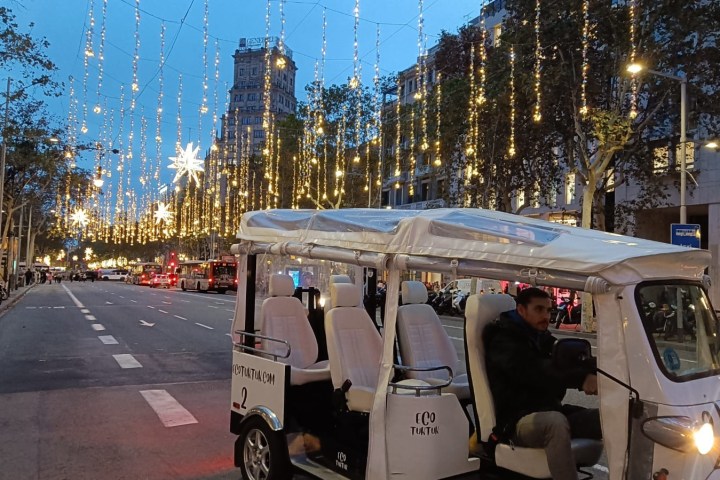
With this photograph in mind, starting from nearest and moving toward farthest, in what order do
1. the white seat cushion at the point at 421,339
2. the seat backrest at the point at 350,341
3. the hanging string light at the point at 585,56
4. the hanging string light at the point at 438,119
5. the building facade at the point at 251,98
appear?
the seat backrest at the point at 350,341, the white seat cushion at the point at 421,339, the hanging string light at the point at 585,56, the hanging string light at the point at 438,119, the building facade at the point at 251,98

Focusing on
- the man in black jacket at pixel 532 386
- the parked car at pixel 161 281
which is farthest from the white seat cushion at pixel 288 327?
the parked car at pixel 161 281

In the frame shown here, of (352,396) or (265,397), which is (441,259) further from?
(265,397)

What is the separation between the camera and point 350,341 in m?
5.01

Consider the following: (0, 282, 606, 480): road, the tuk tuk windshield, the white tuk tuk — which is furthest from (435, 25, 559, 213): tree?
the tuk tuk windshield

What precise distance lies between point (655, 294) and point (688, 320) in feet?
1.29

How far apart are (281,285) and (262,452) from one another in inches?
61.4

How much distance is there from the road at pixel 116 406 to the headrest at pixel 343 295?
1818 millimetres

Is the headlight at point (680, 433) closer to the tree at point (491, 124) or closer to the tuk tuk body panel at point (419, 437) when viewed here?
the tuk tuk body panel at point (419, 437)

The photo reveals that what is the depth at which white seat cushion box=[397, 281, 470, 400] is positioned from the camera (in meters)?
5.12

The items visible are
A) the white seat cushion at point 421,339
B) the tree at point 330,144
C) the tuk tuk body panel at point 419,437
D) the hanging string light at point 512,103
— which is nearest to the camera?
the tuk tuk body panel at point 419,437

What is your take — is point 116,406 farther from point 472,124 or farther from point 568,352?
point 472,124

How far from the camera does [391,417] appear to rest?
12.4 feet

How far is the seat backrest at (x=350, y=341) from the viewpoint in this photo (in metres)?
4.77

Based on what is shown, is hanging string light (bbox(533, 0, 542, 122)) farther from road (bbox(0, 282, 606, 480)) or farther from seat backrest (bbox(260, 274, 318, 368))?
seat backrest (bbox(260, 274, 318, 368))
